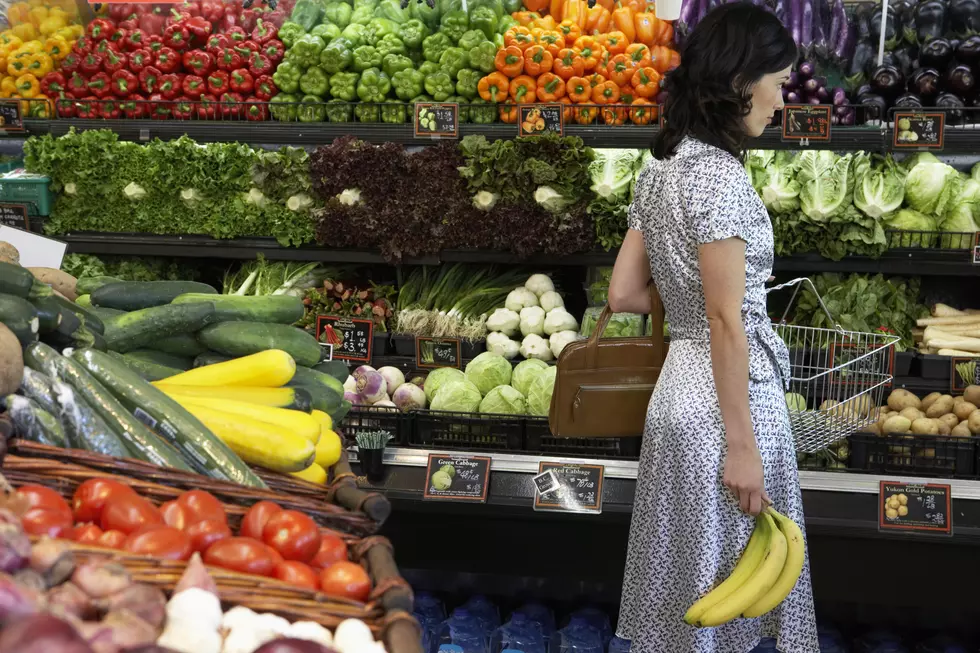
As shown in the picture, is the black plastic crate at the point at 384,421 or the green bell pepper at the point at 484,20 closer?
the black plastic crate at the point at 384,421

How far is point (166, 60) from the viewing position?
4.24 m

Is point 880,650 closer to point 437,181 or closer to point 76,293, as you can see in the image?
point 437,181

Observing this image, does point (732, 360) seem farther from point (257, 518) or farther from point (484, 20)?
point (484, 20)

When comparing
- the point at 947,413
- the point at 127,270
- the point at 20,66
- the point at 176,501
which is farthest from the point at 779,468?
the point at 20,66

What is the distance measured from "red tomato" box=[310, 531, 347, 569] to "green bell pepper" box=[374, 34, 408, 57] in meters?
2.98

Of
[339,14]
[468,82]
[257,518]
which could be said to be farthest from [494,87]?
[257,518]

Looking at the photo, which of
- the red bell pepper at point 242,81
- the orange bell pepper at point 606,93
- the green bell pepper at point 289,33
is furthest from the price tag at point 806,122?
the red bell pepper at point 242,81

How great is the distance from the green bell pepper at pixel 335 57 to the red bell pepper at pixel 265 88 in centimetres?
25

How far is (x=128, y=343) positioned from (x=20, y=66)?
2.97 metres

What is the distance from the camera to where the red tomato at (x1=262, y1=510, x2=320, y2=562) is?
1338 mm

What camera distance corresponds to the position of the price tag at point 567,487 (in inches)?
113

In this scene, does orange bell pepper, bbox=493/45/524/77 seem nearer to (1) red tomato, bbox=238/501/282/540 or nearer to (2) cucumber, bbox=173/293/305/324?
(2) cucumber, bbox=173/293/305/324

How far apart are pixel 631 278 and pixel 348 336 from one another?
1.51 m

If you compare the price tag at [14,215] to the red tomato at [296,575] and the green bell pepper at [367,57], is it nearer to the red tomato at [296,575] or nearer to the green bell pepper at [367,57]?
the green bell pepper at [367,57]
